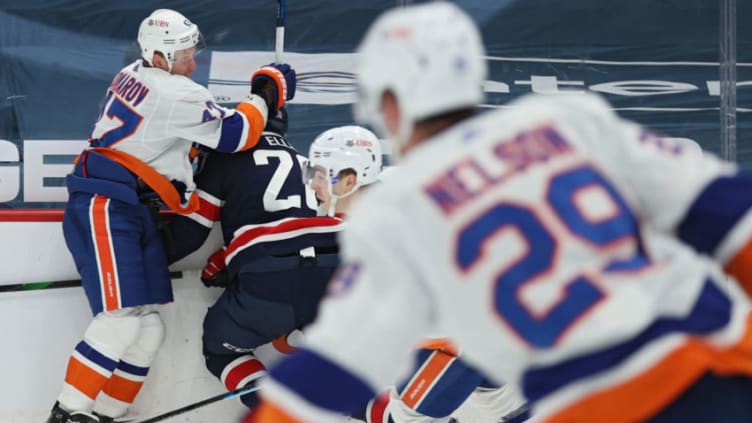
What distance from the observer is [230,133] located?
3268mm

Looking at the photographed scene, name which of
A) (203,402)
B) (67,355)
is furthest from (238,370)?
(67,355)

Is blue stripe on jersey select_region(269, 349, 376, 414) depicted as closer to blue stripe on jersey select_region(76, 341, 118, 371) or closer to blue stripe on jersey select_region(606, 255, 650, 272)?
blue stripe on jersey select_region(606, 255, 650, 272)

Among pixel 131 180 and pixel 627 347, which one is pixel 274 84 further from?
pixel 627 347

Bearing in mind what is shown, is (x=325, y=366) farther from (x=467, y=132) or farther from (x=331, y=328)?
(x=467, y=132)

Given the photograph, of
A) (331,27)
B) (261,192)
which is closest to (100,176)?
(261,192)

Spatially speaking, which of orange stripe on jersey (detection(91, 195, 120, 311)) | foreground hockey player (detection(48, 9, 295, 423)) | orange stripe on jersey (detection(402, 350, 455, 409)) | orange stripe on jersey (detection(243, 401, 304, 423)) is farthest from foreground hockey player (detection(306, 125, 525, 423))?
orange stripe on jersey (detection(243, 401, 304, 423))

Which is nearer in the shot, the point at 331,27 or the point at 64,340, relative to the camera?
the point at 64,340

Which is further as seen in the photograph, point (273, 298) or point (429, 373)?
point (273, 298)

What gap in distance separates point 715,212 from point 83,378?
2.19 m

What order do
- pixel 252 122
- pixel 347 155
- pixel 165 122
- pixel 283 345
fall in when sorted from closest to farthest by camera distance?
1. pixel 347 155
2. pixel 165 122
3. pixel 252 122
4. pixel 283 345

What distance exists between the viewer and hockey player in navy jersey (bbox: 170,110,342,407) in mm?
3281

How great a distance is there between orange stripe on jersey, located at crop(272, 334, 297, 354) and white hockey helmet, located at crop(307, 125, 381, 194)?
24.9 inches

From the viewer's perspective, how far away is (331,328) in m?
1.30

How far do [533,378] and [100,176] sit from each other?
2142 millimetres
